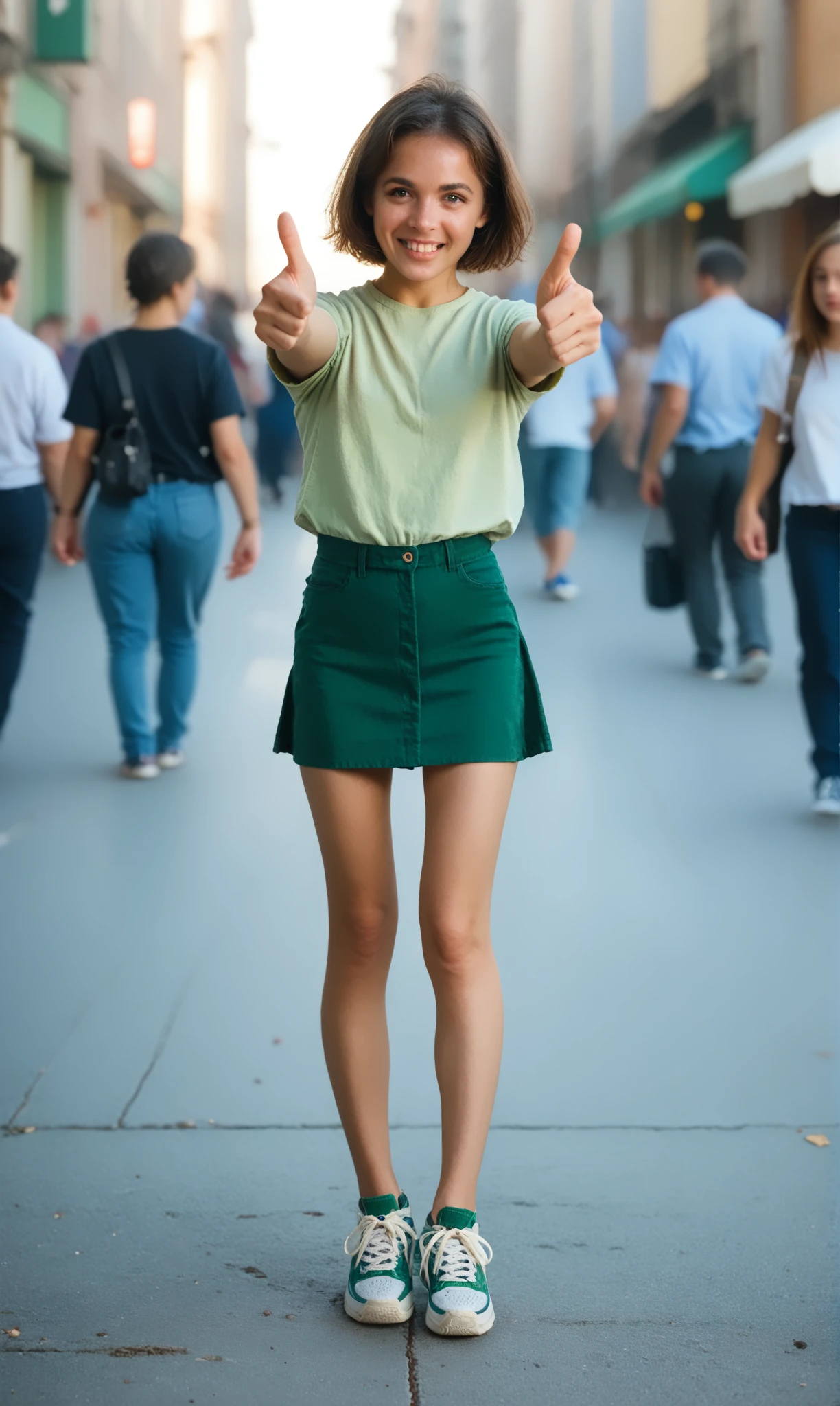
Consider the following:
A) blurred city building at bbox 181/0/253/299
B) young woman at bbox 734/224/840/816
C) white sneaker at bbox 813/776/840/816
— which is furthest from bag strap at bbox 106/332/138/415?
blurred city building at bbox 181/0/253/299

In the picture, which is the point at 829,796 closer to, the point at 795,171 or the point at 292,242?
the point at 292,242

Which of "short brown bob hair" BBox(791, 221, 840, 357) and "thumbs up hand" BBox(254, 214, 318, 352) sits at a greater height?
"short brown bob hair" BBox(791, 221, 840, 357)

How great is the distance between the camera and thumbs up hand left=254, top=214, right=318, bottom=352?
2.14 meters

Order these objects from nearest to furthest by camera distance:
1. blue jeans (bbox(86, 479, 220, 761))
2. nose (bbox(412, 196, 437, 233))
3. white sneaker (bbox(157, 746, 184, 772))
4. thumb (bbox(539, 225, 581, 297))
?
thumb (bbox(539, 225, 581, 297))
nose (bbox(412, 196, 437, 233))
blue jeans (bbox(86, 479, 220, 761))
white sneaker (bbox(157, 746, 184, 772))

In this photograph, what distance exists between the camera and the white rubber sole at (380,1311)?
238cm

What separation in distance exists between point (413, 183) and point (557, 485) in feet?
22.8

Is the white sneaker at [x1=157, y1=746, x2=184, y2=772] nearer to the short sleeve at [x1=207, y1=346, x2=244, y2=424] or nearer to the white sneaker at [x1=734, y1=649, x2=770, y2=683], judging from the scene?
the short sleeve at [x1=207, y1=346, x2=244, y2=424]

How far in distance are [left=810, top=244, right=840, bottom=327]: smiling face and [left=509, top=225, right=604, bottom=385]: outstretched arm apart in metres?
2.73

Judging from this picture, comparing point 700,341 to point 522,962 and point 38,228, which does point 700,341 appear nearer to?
point 522,962

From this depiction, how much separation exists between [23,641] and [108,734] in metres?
0.88

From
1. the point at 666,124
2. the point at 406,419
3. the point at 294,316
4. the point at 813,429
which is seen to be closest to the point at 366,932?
the point at 406,419

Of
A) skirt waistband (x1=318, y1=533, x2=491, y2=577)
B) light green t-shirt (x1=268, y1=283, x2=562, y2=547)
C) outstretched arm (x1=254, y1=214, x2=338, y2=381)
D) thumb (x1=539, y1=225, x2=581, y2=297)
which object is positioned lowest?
skirt waistband (x1=318, y1=533, x2=491, y2=577)

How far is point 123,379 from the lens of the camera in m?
5.27

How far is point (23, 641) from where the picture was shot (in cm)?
564
